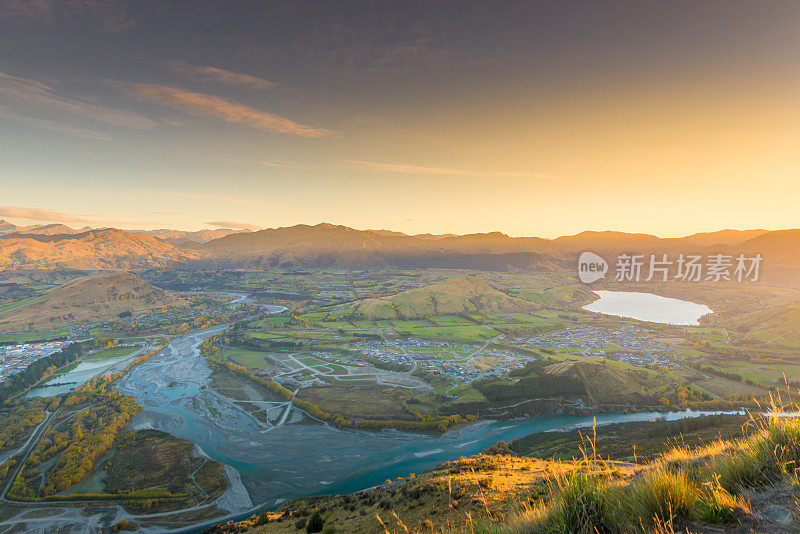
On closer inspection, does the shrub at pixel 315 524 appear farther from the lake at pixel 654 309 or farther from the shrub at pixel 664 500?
the lake at pixel 654 309

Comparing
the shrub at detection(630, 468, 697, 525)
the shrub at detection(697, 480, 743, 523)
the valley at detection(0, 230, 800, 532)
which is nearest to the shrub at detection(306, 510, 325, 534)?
the valley at detection(0, 230, 800, 532)

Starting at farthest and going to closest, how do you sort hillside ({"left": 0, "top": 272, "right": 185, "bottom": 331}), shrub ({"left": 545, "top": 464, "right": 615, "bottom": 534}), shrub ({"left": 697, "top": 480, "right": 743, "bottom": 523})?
hillside ({"left": 0, "top": 272, "right": 185, "bottom": 331}) < shrub ({"left": 545, "top": 464, "right": 615, "bottom": 534}) < shrub ({"left": 697, "top": 480, "right": 743, "bottom": 523})

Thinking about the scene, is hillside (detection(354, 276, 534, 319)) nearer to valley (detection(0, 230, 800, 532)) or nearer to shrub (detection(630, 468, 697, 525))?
valley (detection(0, 230, 800, 532))

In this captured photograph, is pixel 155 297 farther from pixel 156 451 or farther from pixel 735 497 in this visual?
pixel 735 497

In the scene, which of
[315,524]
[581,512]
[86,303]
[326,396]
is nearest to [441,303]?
[326,396]

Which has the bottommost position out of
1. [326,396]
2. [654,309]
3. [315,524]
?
[326,396]

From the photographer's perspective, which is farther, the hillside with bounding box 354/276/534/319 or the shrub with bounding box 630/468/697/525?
the hillside with bounding box 354/276/534/319

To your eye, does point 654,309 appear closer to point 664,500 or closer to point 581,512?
point 664,500
